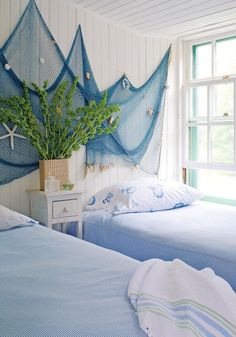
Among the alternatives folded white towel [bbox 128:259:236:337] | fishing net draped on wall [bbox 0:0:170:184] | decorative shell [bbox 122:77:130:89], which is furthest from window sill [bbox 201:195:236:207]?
folded white towel [bbox 128:259:236:337]

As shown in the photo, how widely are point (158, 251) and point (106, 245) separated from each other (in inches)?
20.5

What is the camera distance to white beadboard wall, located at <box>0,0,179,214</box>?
2789mm

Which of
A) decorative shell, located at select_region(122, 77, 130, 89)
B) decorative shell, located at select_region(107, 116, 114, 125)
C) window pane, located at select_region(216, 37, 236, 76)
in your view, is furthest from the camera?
window pane, located at select_region(216, 37, 236, 76)

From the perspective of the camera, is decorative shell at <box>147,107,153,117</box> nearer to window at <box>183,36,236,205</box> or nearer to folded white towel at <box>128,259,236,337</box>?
window at <box>183,36,236,205</box>

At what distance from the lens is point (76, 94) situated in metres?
3.09

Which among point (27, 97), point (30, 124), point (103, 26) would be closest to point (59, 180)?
point (30, 124)

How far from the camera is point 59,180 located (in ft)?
9.34

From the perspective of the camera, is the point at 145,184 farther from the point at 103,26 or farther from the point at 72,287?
the point at 72,287

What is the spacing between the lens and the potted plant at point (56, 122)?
8.77ft

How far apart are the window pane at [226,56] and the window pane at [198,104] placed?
0.79 ft

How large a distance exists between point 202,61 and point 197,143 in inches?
31.5

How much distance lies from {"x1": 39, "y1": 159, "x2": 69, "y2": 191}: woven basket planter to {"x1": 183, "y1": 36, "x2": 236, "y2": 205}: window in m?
1.49

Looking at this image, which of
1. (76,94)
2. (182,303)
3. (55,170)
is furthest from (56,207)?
(182,303)

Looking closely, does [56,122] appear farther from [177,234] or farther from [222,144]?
[222,144]
